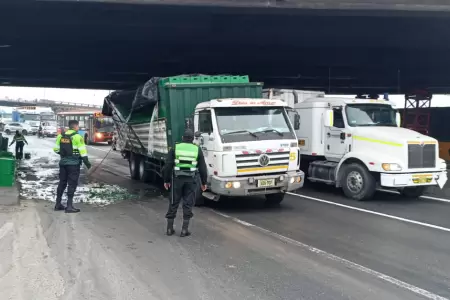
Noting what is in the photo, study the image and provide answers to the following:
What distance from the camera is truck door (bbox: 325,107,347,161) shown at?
12.5 metres

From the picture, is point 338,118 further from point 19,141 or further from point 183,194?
point 19,141

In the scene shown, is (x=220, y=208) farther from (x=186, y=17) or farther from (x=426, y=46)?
(x=426, y=46)

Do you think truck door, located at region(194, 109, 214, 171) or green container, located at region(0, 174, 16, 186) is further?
green container, located at region(0, 174, 16, 186)

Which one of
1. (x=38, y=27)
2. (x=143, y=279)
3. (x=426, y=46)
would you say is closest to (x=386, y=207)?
(x=143, y=279)

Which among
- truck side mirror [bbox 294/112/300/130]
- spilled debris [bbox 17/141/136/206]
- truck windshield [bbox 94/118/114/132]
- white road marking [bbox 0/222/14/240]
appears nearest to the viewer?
white road marking [bbox 0/222/14/240]

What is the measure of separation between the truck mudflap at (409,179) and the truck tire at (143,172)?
24.0ft

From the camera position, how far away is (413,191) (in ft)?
40.5

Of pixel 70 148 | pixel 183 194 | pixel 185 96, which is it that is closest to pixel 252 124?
pixel 185 96

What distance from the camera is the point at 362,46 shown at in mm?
19781

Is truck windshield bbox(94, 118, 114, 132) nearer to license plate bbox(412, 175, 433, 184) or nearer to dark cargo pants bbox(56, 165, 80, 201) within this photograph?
dark cargo pants bbox(56, 165, 80, 201)

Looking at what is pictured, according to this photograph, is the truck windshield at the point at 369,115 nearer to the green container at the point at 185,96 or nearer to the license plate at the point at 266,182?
the green container at the point at 185,96

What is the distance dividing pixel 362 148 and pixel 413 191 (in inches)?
78.0

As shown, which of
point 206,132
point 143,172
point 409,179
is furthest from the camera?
point 143,172

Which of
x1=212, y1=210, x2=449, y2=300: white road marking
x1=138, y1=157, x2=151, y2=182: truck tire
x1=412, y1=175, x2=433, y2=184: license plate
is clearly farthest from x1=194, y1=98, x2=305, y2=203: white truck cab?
x1=138, y1=157, x2=151, y2=182: truck tire
